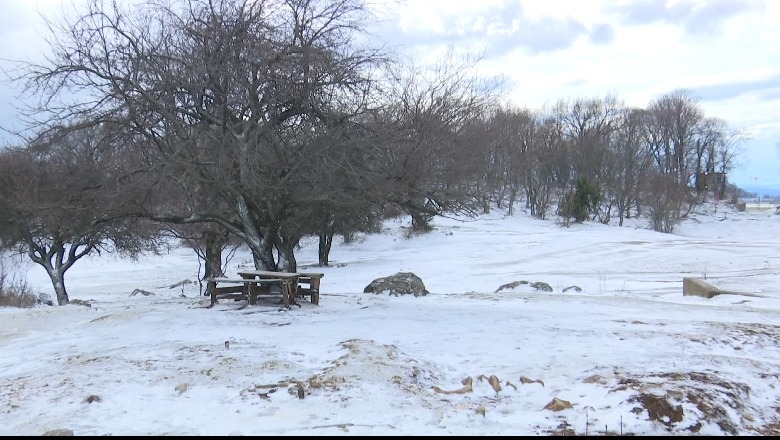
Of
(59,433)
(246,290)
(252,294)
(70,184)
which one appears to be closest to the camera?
(59,433)

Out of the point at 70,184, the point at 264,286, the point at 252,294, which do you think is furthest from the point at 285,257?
the point at 70,184

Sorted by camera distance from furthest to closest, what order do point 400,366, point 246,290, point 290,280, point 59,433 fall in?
point 246,290
point 290,280
point 400,366
point 59,433

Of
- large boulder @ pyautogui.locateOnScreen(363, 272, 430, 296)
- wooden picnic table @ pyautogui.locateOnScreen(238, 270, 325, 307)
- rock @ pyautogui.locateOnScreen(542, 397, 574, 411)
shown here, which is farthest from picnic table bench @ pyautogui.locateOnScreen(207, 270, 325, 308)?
rock @ pyautogui.locateOnScreen(542, 397, 574, 411)

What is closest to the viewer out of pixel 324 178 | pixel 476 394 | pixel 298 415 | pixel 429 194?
pixel 298 415

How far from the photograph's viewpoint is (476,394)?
20.1 ft

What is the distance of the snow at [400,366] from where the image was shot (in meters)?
5.20

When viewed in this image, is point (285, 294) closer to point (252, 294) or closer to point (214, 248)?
point (252, 294)

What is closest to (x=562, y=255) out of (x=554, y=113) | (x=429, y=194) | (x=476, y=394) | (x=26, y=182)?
(x=429, y=194)

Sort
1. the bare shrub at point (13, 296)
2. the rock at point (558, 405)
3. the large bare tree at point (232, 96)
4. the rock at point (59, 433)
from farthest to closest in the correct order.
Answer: the bare shrub at point (13, 296) < the large bare tree at point (232, 96) < the rock at point (558, 405) < the rock at point (59, 433)

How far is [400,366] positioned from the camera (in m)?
6.96

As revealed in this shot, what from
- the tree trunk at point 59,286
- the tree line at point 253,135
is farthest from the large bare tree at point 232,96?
the tree trunk at point 59,286

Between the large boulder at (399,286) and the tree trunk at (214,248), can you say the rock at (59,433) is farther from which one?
the tree trunk at (214,248)

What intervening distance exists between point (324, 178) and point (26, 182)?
10373 mm

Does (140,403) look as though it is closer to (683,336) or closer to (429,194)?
(429,194)
